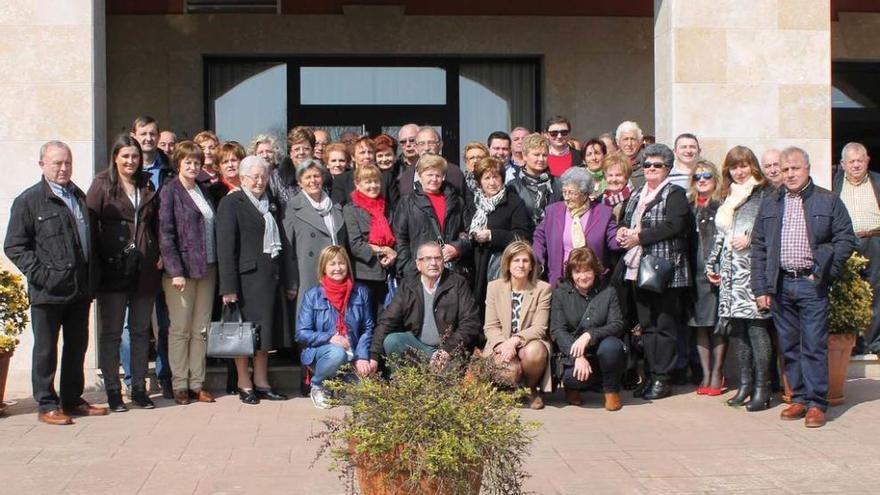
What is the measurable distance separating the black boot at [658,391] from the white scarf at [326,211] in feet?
8.73

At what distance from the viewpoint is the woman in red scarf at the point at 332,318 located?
9031 mm

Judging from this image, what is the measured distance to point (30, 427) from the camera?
8250 mm

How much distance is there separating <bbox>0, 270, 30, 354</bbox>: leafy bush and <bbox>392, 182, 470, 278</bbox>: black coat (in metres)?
2.77

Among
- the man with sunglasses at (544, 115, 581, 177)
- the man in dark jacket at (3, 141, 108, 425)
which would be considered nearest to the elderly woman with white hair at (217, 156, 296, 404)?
the man in dark jacket at (3, 141, 108, 425)

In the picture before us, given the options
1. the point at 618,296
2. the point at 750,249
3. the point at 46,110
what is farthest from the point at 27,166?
the point at 750,249

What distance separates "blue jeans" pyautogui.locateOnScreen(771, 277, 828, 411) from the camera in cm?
828

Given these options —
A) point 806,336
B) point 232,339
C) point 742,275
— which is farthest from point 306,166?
point 806,336

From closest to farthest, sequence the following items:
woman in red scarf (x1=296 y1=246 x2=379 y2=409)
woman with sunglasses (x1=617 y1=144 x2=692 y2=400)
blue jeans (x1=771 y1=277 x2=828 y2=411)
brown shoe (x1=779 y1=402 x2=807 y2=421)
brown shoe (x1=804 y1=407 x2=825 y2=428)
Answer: brown shoe (x1=804 y1=407 x2=825 y2=428) < blue jeans (x1=771 y1=277 x2=828 y2=411) < brown shoe (x1=779 y1=402 x2=807 y2=421) < woman in red scarf (x1=296 y1=246 x2=379 y2=409) < woman with sunglasses (x1=617 y1=144 x2=692 y2=400)

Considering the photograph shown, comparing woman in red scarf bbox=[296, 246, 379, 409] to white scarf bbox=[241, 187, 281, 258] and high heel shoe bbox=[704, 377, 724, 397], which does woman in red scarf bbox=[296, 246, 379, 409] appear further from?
high heel shoe bbox=[704, 377, 724, 397]

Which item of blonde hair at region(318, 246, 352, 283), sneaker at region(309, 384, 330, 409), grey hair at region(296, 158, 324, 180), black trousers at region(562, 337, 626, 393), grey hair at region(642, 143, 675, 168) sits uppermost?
grey hair at region(642, 143, 675, 168)

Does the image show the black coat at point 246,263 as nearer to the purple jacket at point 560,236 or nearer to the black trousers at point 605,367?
the purple jacket at point 560,236

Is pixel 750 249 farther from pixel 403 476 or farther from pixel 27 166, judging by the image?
pixel 27 166

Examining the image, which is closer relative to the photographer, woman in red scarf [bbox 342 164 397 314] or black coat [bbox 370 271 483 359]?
black coat [bbox 370 271 483 359]

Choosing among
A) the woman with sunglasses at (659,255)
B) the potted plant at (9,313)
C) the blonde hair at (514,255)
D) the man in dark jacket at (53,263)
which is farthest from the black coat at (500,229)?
the potted plant at (9,313)
